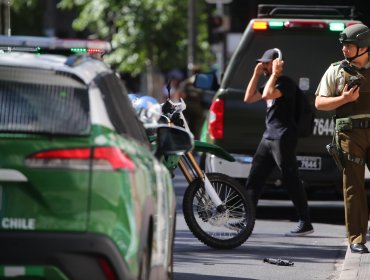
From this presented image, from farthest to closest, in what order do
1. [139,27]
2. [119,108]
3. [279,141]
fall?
[139,27] → [279,141] → [119,108]

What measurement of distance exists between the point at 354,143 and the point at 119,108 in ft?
13.3

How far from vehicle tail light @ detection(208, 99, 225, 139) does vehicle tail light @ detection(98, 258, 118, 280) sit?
7.58m

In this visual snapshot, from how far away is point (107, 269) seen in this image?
5.91 m

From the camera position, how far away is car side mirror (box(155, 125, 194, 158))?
6.99 metres

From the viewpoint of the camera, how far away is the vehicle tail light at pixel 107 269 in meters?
5.90

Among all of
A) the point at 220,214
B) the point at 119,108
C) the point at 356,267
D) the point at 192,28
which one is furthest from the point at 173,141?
the point at 192,28

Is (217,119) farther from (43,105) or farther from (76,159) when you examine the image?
(76,159)

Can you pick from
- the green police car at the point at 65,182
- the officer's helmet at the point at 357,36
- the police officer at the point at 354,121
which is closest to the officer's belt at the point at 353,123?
the police officer at the point at 354,121

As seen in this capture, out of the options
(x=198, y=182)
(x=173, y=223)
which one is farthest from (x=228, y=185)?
(x=173, y=223)

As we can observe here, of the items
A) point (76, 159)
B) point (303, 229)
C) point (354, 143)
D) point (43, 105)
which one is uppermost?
point (43, 105)

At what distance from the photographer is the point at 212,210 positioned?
35.7 ft

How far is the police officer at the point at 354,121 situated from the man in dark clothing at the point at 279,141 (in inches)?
68.0

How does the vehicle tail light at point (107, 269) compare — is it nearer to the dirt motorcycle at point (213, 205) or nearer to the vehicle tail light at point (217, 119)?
the dirt motorcycle at point (213, 205)

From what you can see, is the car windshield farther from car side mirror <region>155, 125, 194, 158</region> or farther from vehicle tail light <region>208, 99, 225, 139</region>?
vehicle tail light <region>208, 99, 225, 139</region>
